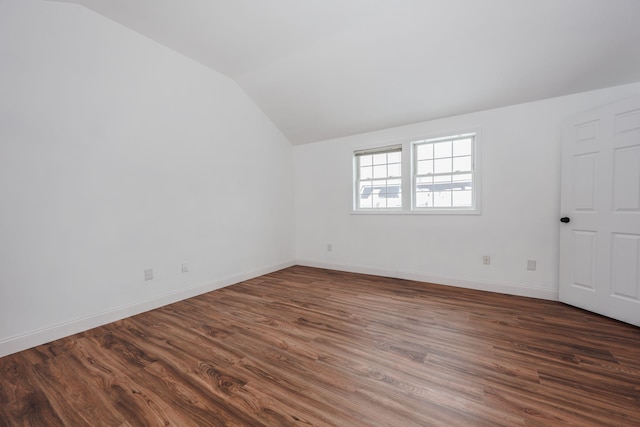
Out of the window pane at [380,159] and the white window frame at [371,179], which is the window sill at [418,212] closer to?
the white window frame at [371,179]

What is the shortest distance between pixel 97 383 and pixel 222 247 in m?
2.11

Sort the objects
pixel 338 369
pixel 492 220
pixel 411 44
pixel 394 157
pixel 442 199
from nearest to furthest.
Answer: pixel 338 369, pixel 411 44, pixel 492 220, pixel 442 199, pixel 394 157

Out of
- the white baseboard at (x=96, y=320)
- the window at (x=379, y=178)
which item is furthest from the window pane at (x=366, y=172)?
the white baseboard at (x=96, y=320)

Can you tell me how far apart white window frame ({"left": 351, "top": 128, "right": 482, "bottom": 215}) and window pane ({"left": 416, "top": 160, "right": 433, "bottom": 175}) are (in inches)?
3.4

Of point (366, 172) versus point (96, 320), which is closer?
point (96, 320)

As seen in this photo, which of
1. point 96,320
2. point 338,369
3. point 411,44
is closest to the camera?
point 338,369

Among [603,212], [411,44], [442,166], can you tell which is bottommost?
[603,212]

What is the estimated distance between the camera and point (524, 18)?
2297mm

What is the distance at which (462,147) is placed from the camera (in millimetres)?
3562

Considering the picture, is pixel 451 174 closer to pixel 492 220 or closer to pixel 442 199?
pixel 442 199

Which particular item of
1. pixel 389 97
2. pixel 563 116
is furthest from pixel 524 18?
pixel 389 97

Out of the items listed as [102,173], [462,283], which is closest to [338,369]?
[462,283]

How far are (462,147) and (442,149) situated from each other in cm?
26

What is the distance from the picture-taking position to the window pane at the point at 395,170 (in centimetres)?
410
